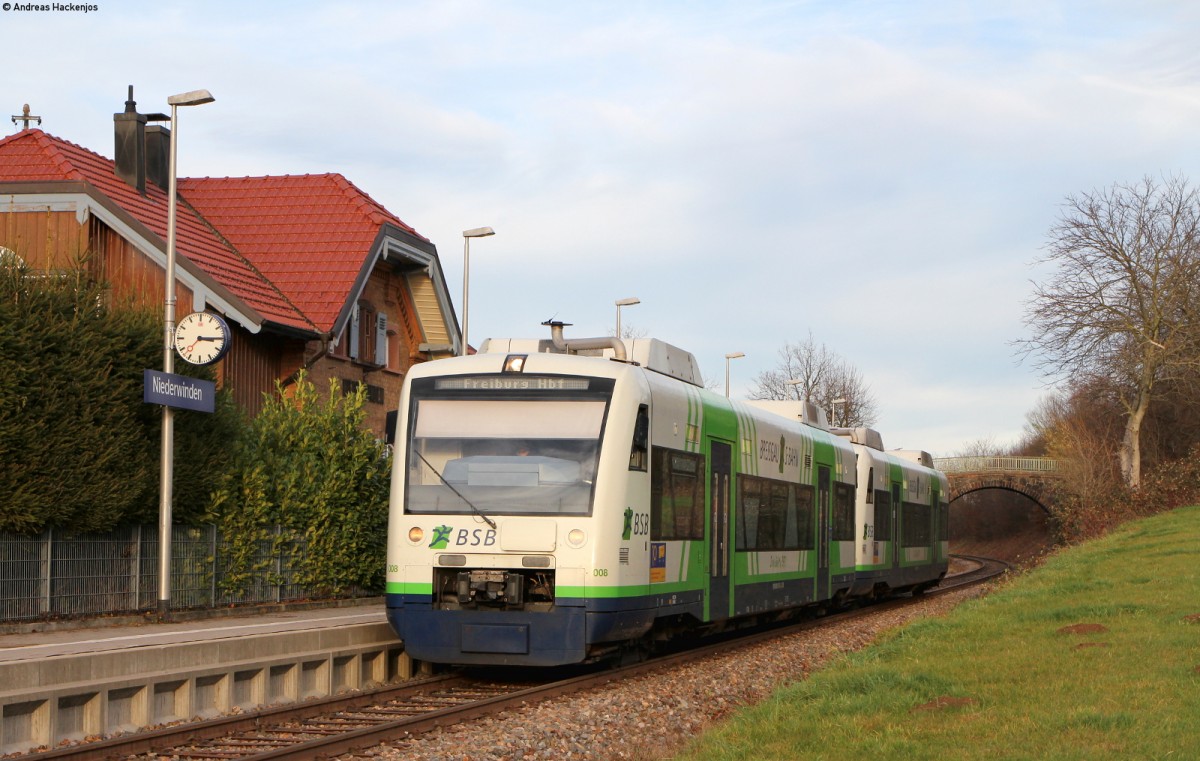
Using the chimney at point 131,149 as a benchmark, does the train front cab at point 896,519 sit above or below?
below

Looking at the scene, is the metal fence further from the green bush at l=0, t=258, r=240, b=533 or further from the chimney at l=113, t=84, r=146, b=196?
the chimney at l=113, t=84, r=146, b=196

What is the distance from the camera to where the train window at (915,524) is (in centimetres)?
3119

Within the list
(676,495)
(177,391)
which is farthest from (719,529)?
(177,391)

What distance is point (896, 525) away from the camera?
1186 inches

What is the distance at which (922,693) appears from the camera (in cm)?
1102

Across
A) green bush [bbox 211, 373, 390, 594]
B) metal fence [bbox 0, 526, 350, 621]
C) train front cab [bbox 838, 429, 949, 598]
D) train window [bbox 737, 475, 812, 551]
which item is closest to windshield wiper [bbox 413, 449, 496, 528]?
train window [bbox 737, 475, 812, 551]

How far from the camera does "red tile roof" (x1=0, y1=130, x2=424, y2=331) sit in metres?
27.6

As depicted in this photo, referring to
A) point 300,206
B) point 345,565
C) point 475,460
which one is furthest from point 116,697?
point 300,206

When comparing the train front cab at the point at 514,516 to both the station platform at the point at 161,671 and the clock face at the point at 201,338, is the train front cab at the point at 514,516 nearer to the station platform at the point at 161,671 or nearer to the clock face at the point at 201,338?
the station platform at the point at 161,671

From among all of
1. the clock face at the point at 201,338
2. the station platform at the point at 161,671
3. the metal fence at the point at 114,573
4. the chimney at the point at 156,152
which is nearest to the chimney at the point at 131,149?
the chimney at the point at 156,152

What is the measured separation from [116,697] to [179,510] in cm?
839

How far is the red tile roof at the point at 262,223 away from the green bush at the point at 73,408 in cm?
818

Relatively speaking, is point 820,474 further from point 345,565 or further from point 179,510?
point 179,510

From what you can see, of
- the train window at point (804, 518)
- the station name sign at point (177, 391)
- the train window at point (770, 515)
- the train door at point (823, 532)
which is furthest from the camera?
the train door at point (823, 532)
